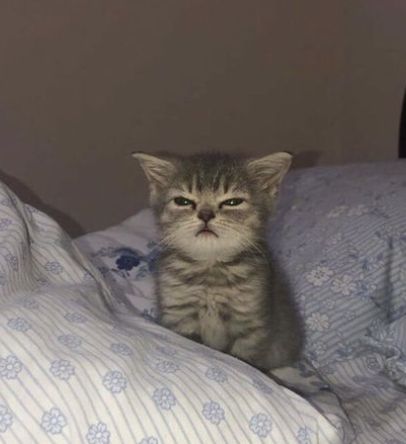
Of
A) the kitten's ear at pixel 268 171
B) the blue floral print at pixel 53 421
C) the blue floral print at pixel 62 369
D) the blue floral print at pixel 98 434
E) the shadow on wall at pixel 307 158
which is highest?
the kitten's ear at pixel 268 171

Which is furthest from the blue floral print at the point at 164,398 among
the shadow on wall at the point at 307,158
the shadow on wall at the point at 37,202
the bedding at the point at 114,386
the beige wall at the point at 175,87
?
the shadow on wall at the point at 307,158

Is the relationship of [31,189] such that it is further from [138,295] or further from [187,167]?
[187,167]

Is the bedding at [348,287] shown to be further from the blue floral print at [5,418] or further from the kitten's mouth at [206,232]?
the blue floral print at [5,418]

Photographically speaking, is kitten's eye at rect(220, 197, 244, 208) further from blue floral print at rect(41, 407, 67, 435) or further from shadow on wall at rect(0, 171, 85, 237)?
shadow on wall at rect(0, 171, 85, 237)

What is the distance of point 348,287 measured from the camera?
4.97ft

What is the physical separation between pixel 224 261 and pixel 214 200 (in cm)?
14

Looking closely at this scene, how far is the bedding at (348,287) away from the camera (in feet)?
4.40

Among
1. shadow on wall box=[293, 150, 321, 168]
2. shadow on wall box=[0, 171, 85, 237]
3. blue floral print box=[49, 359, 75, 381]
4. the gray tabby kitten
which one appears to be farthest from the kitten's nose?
shadow on wall box=[293, 150, 321, 168]

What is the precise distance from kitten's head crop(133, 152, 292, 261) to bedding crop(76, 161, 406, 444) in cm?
21

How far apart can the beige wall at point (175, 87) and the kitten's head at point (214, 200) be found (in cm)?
82

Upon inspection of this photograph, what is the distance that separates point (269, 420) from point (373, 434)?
0.37m

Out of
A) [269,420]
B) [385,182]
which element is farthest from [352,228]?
[269,420]

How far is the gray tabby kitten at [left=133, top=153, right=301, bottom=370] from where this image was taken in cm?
141

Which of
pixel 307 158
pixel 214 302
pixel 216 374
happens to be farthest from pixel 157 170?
pixel 307 158
